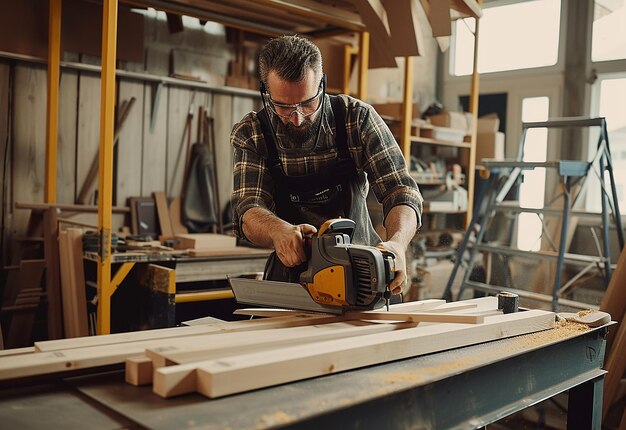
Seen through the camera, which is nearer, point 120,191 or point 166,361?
→ point 166,361

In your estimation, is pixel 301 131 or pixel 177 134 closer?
pixel 301 131

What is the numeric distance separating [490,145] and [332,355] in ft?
15.7

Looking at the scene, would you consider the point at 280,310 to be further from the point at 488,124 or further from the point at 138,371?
the point at 488,124

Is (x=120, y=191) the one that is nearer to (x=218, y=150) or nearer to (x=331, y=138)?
(x=218, y=150)

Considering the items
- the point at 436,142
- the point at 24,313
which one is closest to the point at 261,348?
the point at 24,313

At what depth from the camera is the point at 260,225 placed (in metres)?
2.08

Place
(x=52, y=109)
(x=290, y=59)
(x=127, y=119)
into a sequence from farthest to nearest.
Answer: (x=127, y=119), (x=52, y=109), (x=290, y=59)

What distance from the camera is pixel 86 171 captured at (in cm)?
400

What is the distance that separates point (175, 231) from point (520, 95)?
12.0 ft

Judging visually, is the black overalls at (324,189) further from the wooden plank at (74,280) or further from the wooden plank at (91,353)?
the wooden plank at (74,280)

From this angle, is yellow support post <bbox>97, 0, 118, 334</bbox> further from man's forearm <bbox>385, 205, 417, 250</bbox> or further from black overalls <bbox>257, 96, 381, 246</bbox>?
man's forearm <bbox>385, 205, 417, 250</bbox>

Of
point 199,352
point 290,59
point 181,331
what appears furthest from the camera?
point 290,59

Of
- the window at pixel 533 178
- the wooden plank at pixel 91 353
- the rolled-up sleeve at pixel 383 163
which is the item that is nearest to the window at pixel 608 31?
the window at pixel 533 178

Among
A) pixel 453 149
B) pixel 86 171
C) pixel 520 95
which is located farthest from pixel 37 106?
pixel 520 95
